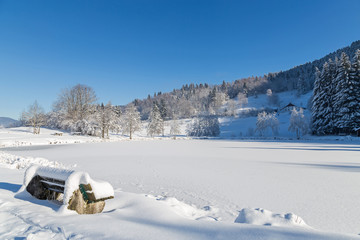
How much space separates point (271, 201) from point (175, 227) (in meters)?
3.71

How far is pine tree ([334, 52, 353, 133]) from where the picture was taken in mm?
32625

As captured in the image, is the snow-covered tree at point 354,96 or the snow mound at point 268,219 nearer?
the snow mound at point 268,219

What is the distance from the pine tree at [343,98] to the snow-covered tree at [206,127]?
29.9 metres

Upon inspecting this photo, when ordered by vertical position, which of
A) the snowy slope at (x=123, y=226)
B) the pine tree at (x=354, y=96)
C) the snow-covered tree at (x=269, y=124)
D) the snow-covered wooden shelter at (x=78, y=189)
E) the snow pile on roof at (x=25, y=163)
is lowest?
the snow pile on roof at (x=25, y=163)

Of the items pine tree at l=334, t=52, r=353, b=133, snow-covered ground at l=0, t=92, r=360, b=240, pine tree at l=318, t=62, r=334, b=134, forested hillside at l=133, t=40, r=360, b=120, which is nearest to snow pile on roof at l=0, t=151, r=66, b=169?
snow-covered ground at l=0, t=92, r=360, b=240

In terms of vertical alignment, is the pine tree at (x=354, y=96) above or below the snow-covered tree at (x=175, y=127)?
above

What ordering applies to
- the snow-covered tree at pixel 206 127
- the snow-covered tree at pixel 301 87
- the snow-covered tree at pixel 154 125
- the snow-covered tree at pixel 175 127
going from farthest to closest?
the snow-covered tree at pixel 301 87 < the snow-covered tree at pixel 175 127 < the snow-covered tree at pixel 154 125 < the snow-covered tree at pixel 206 127

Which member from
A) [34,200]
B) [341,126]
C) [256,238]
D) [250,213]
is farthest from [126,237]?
[341,126]

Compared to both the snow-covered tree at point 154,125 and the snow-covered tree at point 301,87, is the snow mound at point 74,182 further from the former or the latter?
the snow-covered tree at point 301,87

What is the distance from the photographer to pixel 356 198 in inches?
211

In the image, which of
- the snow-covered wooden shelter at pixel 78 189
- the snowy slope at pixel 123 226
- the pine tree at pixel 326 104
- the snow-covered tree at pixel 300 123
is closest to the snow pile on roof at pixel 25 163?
the snowy slope at pixel 123 226

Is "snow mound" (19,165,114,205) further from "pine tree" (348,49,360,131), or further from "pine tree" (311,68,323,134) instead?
"pine tree" (311,68,323,134)

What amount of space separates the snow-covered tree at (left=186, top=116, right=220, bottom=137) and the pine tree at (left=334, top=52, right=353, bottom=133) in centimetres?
2988

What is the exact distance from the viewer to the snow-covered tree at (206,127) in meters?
58.0
